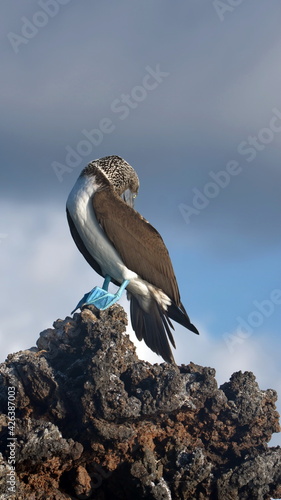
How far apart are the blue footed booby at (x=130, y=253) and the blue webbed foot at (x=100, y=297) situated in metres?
0.03

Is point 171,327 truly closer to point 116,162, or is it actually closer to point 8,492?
point 116,162

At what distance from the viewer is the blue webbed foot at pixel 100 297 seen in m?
11.9

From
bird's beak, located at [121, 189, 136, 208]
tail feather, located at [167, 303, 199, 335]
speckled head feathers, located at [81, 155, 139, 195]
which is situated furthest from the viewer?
bird's beak, located at [121, 189, 136, 208]

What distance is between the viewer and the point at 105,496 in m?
10.3

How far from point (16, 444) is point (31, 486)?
0.83 m

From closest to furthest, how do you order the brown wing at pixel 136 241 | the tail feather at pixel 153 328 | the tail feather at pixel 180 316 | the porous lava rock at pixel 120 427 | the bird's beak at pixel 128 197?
1. the porous lava rock at pixel 120 427
2. the tail feather at pixel 153 328
3. the brown wing at pixel 136 241
4. the tail feather at pixel 180 316
5. the bird's beak at pixel 128 197

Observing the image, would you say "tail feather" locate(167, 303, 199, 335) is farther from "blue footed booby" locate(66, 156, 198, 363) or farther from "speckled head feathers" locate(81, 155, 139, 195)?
"speckled head feathers" locate(81, 155, 139, 195)

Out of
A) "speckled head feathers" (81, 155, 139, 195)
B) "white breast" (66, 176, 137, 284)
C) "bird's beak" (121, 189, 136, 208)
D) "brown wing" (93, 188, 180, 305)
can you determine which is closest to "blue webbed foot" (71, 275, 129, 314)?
"white breast" (66, 176, 137, 284)

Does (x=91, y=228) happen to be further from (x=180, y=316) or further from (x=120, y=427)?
(x=120, y=427)

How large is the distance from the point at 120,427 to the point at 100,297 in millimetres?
3127

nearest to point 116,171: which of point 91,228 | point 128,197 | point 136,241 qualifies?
point 128,197

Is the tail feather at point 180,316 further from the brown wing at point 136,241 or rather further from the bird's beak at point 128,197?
the bird's beak at point 128,197

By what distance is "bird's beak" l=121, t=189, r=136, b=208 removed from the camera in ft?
46.9

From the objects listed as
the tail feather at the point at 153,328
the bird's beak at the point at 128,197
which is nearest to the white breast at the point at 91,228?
the tail feather at the point at 153,328
